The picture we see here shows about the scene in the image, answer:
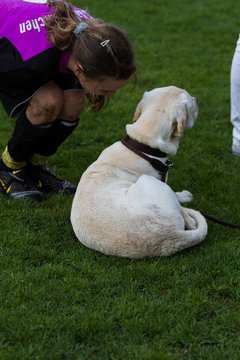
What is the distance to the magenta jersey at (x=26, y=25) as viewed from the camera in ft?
13.4

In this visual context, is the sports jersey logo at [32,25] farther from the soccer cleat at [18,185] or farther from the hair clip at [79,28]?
the soccer cleat at [18,185]

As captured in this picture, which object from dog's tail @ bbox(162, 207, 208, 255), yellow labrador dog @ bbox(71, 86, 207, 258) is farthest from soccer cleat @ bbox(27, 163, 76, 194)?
dog's tail @ bbox(162, 207, 208, 255)

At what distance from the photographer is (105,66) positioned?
12.9 ft

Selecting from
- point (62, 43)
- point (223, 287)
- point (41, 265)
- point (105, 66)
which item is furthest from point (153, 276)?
point (62, 43)

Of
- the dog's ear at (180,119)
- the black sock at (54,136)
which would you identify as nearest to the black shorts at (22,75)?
the black sock at (54,136)

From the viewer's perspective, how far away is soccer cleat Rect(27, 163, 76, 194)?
469 centimetres

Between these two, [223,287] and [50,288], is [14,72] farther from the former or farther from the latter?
[223,287]

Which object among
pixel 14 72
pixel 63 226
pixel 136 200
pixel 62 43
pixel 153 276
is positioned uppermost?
pixel 62 43

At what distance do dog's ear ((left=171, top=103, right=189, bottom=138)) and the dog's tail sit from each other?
52cm

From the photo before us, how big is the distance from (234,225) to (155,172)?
623 millimetres

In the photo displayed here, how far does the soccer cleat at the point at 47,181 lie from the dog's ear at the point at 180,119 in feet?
3.44

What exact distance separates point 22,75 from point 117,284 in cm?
158

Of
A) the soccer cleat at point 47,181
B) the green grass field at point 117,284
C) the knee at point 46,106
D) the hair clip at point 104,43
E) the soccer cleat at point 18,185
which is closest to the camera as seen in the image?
the green grass field at point 117,284

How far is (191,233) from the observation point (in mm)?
3662
